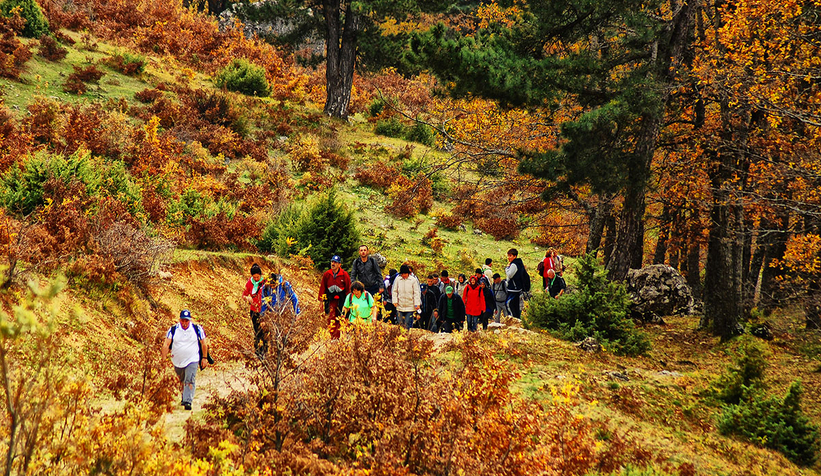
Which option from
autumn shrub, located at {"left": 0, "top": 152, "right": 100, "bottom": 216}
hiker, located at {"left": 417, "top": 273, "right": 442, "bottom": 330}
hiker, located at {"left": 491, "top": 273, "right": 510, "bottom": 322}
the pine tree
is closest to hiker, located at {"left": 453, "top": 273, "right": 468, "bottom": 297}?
hiker, located at {"left": 417, "top": 273, "right": 442, "bottom": 330}

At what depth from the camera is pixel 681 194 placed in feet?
45.1

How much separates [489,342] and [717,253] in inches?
278

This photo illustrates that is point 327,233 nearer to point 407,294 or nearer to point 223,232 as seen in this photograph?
point 223,232

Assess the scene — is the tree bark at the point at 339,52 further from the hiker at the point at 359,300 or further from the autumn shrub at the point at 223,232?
the hiker at the point at 359,300

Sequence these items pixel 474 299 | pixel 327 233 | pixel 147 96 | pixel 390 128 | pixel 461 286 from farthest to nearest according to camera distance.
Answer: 1. pixel 390 128
2. pixel 147 96
3. pixel 327 233
4. pixel 461 286
5. pixel 474 299

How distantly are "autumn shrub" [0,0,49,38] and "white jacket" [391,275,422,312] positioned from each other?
64.8ft

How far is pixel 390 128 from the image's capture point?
28.3 meters

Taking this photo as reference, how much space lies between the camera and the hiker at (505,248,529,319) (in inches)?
472

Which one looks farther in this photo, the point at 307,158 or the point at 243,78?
the point at 243,78

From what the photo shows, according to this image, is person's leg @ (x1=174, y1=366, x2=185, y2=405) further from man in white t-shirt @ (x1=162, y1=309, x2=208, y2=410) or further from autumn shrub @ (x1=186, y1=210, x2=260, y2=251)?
autumn shrub @ (x1=186, y1=210, x2=260, y2=251)

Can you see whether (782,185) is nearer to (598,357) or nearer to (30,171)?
(598,357)

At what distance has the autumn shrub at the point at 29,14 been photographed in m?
19.5

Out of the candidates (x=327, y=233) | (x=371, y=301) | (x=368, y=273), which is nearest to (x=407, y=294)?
(x=368, y=273)

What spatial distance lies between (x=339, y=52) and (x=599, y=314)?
20.0m
